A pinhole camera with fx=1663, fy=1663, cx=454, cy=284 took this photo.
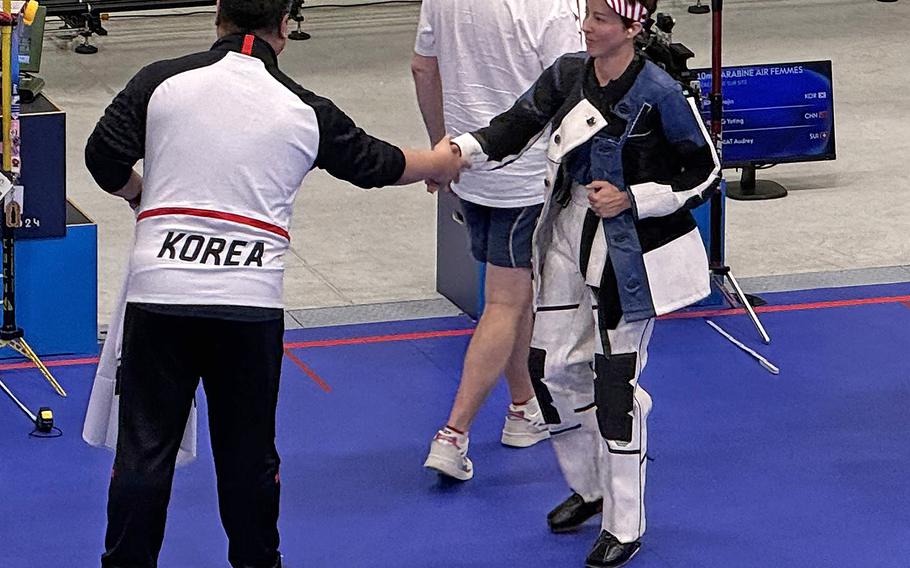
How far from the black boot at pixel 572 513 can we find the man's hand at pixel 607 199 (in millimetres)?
929

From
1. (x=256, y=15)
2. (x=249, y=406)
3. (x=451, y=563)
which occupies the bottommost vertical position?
(x=451, y=563)

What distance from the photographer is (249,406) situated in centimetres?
381

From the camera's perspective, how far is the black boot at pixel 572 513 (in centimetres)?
471

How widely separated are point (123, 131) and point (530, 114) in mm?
1210

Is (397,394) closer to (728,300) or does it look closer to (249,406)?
(728,300)

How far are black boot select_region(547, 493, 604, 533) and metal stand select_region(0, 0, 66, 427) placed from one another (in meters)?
1.76

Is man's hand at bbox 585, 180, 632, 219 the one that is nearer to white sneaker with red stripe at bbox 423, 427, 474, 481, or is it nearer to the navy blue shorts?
the navy blue shorts

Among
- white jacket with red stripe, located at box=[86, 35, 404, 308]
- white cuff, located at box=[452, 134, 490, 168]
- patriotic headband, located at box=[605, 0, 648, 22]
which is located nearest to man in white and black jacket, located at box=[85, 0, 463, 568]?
white jacket with red stripe, located at box=[86, 35, 404, 308]

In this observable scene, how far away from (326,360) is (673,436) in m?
1.36

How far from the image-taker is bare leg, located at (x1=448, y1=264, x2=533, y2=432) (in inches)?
197

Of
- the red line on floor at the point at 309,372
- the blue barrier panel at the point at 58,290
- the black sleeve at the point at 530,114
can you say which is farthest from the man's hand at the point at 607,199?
the blue barrier panel at the point at 58,290

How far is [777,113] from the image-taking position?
7594 millimetres

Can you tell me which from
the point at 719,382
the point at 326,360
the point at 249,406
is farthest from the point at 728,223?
the point at 249,406

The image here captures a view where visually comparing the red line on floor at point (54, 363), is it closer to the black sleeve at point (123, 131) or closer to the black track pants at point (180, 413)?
the black track pants at point (180, 413)
